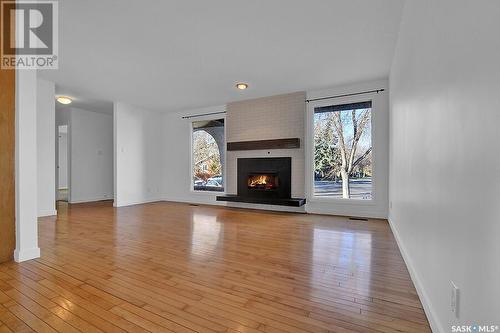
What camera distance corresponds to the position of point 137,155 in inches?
265

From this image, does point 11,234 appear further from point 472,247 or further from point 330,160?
point 330,160

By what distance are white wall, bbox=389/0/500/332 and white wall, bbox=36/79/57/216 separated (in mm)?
6094

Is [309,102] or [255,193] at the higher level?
[309,102]

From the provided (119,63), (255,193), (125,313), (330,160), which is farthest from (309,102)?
(125,313)

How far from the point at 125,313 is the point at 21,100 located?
245 centimetres

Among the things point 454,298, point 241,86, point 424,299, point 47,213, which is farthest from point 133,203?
point 454,298

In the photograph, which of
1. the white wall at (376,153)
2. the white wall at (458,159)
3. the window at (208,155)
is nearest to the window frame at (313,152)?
the white wall at (376,153)

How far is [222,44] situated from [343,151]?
10.3 ft

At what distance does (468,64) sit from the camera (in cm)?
102

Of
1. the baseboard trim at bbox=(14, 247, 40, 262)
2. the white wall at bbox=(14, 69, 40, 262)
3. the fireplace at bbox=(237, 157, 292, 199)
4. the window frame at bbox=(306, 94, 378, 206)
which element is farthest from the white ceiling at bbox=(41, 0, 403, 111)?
the baseboard trim at bbox=(14, 247, 40, 262)

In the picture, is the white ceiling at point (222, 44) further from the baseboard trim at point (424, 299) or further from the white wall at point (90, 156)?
the baseboard trim at point (424, 299)

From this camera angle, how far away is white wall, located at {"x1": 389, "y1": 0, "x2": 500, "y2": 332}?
85cm

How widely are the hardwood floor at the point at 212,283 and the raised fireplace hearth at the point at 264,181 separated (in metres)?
1.68

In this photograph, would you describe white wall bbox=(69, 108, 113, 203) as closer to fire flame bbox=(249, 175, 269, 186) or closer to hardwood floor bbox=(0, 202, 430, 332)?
hardwood floor bbox=(0, 202, 430, 332)
